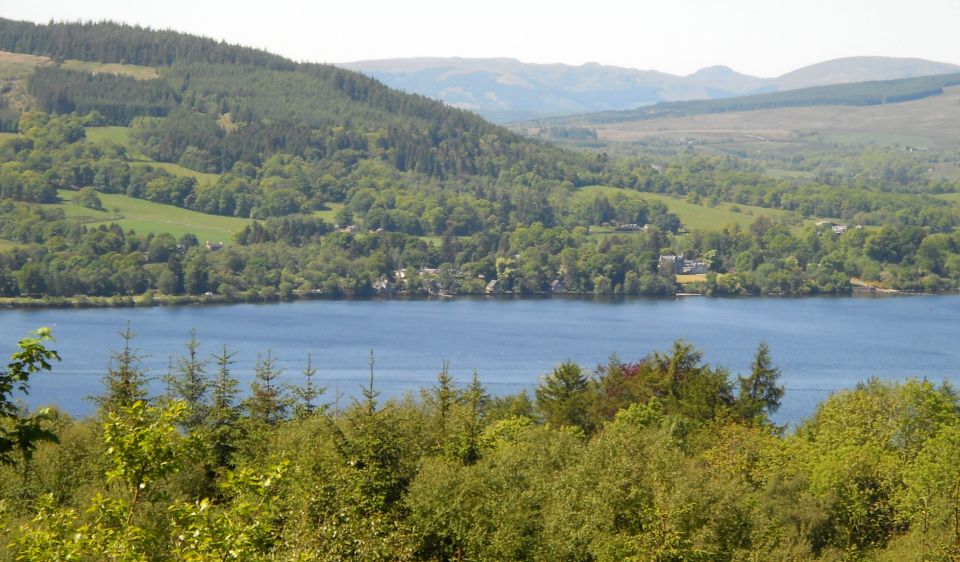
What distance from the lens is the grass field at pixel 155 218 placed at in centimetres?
11069

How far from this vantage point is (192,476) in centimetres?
2350

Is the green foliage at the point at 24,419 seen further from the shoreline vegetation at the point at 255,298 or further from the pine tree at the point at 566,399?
the shoreline vegetation at the point at 255,298

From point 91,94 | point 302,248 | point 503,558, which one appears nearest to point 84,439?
point 503,558

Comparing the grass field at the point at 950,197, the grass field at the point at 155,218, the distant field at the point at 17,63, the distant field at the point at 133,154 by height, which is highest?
the distant field at the point at 17,63

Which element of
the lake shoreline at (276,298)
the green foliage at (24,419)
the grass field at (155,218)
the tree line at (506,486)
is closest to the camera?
the green foliage at (24,419)

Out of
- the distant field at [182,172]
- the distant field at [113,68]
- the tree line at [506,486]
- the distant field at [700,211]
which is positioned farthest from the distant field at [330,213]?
the tree line at [506,486]

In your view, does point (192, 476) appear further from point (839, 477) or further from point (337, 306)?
point (337, 306)

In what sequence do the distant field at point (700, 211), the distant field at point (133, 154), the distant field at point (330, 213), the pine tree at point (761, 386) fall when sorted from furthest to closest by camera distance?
1. the distant field at point (700, 211)
2. the distant field at point (133, 154)
3. the distant field at point (330, 213)
4. the pine tree at point (761, 386)

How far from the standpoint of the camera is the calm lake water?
210 feet

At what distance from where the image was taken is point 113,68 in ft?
535

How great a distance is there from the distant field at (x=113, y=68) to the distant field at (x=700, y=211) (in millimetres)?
58349

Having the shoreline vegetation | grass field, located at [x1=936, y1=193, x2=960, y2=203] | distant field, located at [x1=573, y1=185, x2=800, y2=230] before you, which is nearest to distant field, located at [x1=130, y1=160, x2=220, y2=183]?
the shoreline vegetation

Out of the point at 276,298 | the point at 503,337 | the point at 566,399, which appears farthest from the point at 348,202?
the point at 566,399

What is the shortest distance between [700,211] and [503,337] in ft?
225
